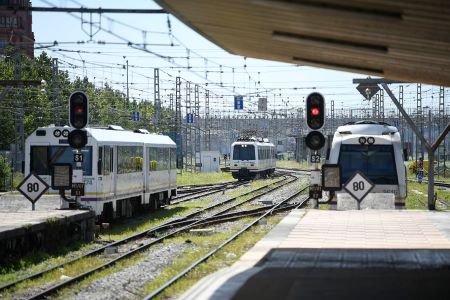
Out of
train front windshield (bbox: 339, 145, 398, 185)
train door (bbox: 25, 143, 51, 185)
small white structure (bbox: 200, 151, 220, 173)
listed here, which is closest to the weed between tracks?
train front windshield (bbox: 339, 145, 398, 185)

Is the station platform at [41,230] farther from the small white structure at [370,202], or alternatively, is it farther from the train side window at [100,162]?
the small white structure at [370,202]

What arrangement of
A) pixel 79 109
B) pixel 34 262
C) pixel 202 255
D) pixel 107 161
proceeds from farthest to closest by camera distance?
1. pixel 107 161
2. pixel 79 109
3. pixel 202 255
4. pixel 34 262

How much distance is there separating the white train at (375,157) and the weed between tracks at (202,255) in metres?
4.33

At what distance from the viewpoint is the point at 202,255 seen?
56.5ft

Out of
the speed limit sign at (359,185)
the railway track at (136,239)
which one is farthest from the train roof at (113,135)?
the speed limit sign at (359,185)

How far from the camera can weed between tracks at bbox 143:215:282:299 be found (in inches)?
519

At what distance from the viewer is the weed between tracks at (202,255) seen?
13180mm

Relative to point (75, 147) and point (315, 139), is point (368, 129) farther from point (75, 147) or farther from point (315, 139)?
point (75, 147)

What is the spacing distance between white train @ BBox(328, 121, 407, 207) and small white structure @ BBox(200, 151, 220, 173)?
43.7m

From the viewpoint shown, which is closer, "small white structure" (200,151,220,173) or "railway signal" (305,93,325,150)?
"railway signal" (305,93,325,150)

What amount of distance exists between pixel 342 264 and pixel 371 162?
1407 centimetres

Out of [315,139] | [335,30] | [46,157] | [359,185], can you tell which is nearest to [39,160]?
[46,157]

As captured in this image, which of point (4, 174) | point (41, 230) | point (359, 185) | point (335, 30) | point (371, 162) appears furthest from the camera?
point (4, 174)

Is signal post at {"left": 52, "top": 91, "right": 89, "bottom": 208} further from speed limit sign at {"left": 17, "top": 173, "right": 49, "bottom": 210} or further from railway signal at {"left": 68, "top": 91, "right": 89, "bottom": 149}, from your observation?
speed limit sign at {"left": 17, "top": 173, "right": 49, "bottom": 210}
